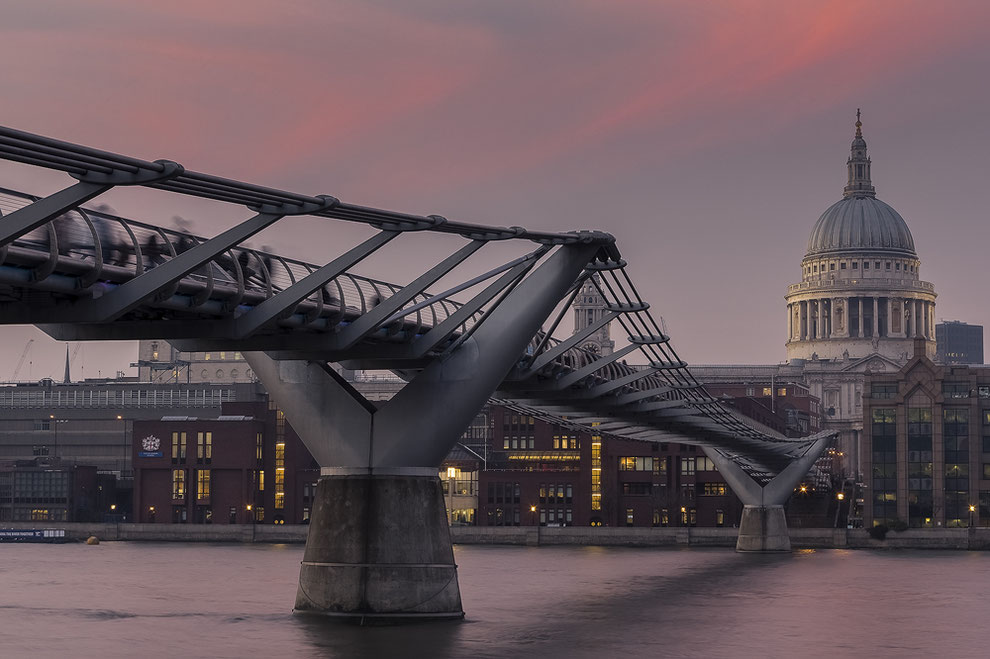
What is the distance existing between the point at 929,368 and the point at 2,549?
82.9 metres

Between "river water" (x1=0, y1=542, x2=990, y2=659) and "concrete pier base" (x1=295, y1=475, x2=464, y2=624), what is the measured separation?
93 cm

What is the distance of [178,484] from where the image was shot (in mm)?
172875

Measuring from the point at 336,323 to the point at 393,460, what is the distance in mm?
7277

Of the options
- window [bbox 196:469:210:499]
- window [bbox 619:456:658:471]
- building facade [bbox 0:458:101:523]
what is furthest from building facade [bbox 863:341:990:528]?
building facade [bbox 0:458:101:523]

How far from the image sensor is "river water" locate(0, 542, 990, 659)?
179ft

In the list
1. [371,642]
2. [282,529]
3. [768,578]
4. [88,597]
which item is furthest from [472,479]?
[371,642]

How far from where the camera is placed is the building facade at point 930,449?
15488 centimetres

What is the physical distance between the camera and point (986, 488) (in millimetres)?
153875

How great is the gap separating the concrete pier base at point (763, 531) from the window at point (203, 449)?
199 feet

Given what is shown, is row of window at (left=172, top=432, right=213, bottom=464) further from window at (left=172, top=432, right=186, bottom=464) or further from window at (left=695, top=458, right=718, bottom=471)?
window at (left=695, top=458, right=718, bottom=471)

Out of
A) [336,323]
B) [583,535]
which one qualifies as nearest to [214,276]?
[336,323]

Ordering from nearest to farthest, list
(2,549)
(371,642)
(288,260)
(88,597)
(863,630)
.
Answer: (288,260)
(371,642)
(863,630)
(88,597)
(2,549)

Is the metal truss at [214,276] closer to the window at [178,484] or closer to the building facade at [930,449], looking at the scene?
the building facade at [930,449]

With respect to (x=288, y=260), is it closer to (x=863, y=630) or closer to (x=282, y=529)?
(x=863, y=630)
